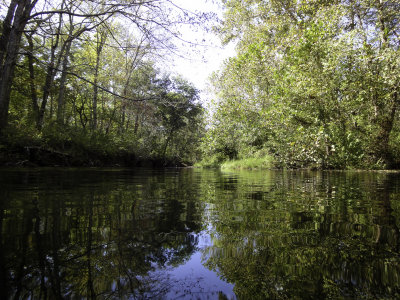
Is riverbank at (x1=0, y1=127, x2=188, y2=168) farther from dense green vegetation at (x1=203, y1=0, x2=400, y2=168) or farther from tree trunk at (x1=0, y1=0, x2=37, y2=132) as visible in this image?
dense green vegetation at (x1=203, y1=0, x2=400, y2=168)

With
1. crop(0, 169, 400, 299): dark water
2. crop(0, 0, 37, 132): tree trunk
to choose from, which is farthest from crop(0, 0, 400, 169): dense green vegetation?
crop(0, 169, 400, 299): dark water

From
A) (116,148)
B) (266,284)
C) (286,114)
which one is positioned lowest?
(266,284)

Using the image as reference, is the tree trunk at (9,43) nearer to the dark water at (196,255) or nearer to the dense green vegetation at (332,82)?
the dense green vegetation at (332,82)

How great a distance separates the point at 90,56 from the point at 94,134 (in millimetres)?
8940

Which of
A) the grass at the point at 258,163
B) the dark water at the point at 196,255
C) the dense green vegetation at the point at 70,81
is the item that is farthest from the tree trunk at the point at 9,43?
the grass at the point at 258,163

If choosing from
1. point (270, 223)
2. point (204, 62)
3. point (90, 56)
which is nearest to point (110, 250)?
point (270, 223)

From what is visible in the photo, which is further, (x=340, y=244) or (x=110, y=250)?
(x=340, y=244)

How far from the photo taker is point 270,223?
5.50 ft

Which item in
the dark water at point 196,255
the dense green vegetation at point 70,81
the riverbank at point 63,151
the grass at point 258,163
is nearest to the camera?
the dark water at point 196,255

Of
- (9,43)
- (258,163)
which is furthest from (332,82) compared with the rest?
(9,43)

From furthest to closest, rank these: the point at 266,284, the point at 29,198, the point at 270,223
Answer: the point at 29,198 < the point at 270,223 < the point at 266,284

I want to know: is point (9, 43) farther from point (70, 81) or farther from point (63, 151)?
point (70, 81)

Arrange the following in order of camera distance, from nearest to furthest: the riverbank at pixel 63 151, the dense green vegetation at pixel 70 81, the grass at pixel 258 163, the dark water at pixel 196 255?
the dark water at pixel 196 255 → the dense green vegetation at pixel 70 81 → the riverbank at pixel 63 151 → the grass at pixel 258 163

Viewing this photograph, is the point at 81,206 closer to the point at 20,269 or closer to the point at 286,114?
the point at 20,269
